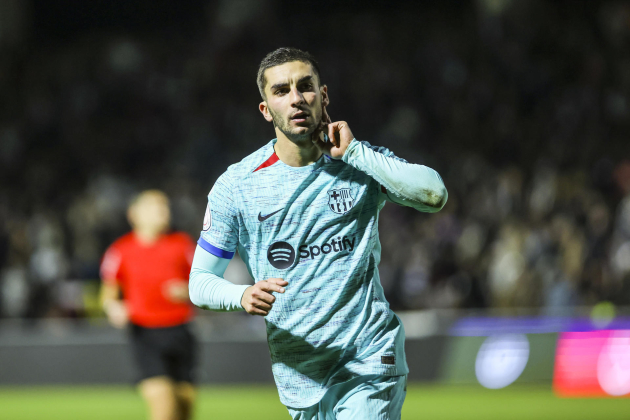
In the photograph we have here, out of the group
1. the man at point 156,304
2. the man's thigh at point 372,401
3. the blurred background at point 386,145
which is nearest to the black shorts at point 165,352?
the man at point 156,304

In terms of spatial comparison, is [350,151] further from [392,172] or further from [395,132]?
[395,132]

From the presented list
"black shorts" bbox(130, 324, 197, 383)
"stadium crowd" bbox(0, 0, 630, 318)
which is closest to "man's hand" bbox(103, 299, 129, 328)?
"black shorts" bbox(130, 324, 197, 383)

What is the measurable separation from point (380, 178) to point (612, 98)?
12012 mm

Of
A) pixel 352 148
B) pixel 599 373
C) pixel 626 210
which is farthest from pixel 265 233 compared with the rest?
pixel 626 210

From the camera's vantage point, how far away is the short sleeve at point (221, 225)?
3.70m

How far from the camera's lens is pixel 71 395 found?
12.6m

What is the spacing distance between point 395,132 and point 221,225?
1226 centimetres

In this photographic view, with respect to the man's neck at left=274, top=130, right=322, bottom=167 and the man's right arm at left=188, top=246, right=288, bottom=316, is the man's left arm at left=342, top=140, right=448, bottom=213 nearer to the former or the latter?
the man's neck at left=274, top=130, right=322, bottom=167

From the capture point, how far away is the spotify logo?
3.65m

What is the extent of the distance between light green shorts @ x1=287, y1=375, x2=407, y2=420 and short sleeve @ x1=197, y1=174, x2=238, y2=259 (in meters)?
0.79

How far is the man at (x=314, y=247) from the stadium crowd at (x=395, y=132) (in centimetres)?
875

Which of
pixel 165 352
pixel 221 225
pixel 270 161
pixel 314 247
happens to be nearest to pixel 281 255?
pixel 314 247

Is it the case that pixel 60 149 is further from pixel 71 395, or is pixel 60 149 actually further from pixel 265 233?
pixel 265 233

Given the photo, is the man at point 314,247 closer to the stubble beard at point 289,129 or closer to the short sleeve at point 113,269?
the stubble beard at point 289,129
